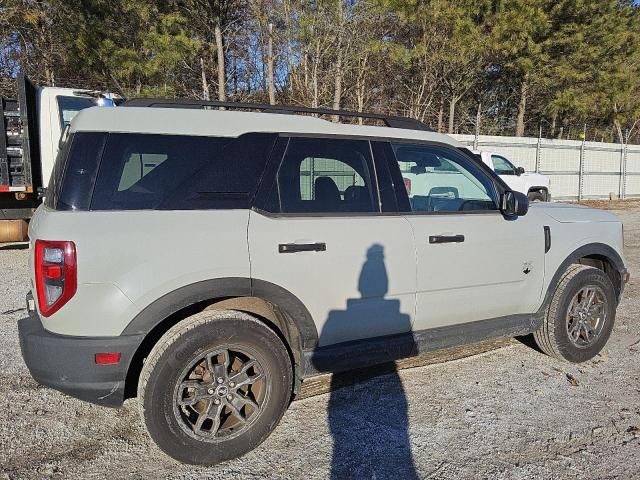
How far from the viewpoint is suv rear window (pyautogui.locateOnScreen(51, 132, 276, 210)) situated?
255 cm

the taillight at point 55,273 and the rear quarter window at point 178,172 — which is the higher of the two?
the rear quarter window at point 178,172

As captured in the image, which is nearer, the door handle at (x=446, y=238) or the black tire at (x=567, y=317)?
the door handle at (x=446, y=238)

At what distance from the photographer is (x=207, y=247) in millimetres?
2650

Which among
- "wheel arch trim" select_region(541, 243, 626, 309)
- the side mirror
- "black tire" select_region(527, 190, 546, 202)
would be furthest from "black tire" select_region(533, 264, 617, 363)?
"black tire" select_region(527, 190, 546, 202)

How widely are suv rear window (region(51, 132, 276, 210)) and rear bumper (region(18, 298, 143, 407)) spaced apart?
685 millimetres

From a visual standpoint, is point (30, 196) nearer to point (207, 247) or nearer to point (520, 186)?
point (207, 247)

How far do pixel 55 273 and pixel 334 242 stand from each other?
1.50 meters

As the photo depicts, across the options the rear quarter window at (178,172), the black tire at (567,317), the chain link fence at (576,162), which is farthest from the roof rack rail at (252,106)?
the chain link fence at (576,162)

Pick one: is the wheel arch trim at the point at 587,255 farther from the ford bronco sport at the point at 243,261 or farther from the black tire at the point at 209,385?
the black tire at the point at 209,385

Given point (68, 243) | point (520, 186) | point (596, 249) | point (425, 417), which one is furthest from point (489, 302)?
point (520, 186)

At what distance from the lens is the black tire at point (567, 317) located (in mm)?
3986

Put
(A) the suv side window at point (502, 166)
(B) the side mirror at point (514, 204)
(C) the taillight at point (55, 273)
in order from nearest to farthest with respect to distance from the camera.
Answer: (C) the taillight at point (55, 273) < (B) the side mirror at point (514, 204) < (A) the suv side window at point (502, 166)

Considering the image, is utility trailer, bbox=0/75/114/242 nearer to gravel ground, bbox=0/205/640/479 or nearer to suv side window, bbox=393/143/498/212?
gravel ground, bbox=0/205/640/479

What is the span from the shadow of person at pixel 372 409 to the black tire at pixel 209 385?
1.15ft
